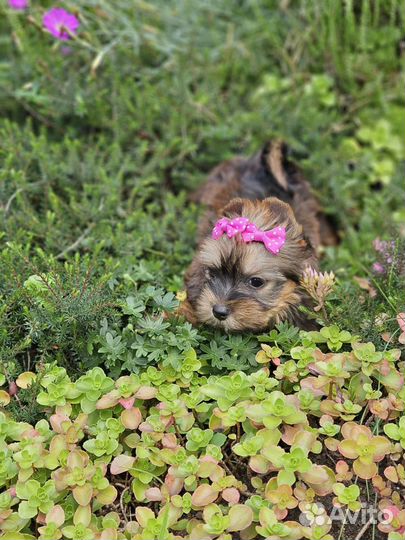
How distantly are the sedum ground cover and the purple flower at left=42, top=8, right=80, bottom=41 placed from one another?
0.02 meters

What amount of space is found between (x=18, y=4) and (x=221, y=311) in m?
3.10

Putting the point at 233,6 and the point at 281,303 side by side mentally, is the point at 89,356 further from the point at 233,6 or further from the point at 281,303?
the point at 233,6

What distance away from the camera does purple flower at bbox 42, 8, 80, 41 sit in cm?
494

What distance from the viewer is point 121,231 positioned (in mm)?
4281

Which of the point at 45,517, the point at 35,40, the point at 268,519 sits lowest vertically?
the point at 45,517

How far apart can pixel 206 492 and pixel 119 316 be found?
109cm

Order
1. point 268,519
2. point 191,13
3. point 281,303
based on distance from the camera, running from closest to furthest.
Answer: point 268,519 → point 281,303 → point 191,13

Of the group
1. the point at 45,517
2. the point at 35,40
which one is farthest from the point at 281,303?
the point at 35,40

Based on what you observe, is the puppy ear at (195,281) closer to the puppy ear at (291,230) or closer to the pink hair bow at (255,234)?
the pink hair bow at (255,234)

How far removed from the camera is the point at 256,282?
3643 mm

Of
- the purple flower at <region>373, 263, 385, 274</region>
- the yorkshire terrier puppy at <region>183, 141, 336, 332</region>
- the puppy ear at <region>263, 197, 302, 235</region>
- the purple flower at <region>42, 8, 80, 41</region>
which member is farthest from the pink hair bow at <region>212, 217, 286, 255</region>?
the purple flower at <region>42, 8, 80, 41</region>

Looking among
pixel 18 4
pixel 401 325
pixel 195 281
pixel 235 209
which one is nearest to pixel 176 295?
pixel 195 281

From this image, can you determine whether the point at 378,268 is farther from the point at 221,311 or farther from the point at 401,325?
the point at 221,311

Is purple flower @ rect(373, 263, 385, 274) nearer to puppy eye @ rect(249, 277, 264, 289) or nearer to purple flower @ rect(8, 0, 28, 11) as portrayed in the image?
puppy eye @ rect(249, 277, 264, 289)
